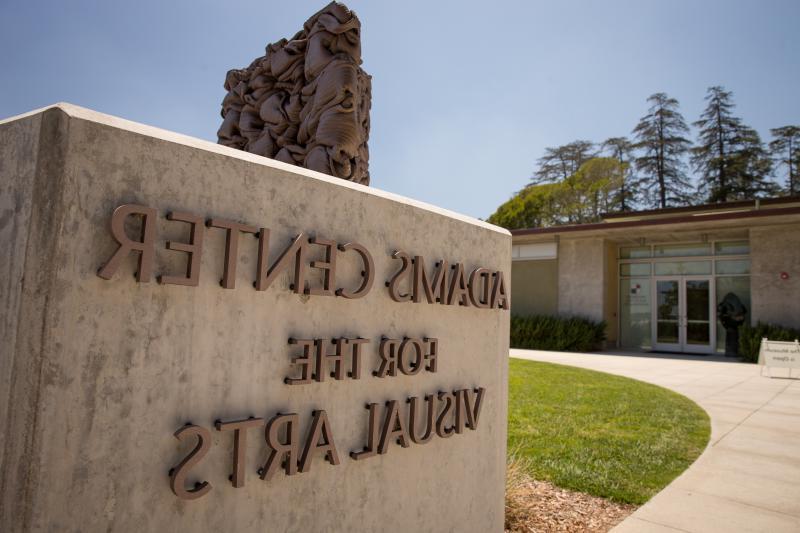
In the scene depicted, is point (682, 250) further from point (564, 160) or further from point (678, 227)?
point (564, 160)

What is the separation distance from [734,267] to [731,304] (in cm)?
152

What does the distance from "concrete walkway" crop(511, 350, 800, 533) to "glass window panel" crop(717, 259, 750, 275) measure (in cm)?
820

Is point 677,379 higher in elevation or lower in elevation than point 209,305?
lower

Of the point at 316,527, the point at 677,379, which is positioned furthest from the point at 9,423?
the point at 677,379

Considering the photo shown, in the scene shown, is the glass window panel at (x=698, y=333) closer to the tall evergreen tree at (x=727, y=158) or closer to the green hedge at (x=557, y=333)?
the green hedge at (x=557, y=333)

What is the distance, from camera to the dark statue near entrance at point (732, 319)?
16.6 meters

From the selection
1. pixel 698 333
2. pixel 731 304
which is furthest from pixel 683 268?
pixel 698 333

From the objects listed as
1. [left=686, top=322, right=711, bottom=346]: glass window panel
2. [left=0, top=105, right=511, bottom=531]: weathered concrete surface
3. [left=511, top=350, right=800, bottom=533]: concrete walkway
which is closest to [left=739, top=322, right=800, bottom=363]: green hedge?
[left=686, top=322, right=711, bottom=346]: glass window panel

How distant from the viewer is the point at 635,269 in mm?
19766

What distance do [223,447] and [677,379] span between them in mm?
11499

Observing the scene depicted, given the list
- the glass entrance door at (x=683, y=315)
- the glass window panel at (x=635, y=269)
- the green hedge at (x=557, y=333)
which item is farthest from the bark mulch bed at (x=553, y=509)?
the glass window panel at (x=635, y=269)

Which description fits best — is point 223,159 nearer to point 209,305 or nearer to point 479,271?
point 209,305

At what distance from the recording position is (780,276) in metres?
15.9

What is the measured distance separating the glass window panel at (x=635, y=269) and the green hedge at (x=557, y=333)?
8.36 ft
